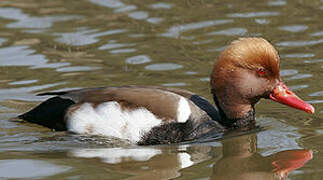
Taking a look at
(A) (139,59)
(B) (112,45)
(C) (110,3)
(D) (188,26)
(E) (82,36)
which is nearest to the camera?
(A) (139,59)

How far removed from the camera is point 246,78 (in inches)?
261

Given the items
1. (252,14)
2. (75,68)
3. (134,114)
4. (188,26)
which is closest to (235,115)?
(134,114)

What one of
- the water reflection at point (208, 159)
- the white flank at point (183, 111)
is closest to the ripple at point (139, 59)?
the white flank at point (183, 111)

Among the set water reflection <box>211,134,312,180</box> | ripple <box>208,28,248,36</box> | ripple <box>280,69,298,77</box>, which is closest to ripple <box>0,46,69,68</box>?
ripple <box>208,28,248,36</box>

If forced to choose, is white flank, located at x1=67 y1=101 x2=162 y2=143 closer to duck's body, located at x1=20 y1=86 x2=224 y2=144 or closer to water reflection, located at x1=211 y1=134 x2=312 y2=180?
duck's body, located at x1=20 y1=86 x2=224 y2=144

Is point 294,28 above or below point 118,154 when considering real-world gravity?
above

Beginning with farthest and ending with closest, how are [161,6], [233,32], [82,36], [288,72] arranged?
[161,6]
[82,36]
[233,32]
[288,72]

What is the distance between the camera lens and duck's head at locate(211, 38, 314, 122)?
21.2 ft

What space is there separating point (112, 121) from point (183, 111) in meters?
0.62

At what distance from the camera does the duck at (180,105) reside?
6.50 meters

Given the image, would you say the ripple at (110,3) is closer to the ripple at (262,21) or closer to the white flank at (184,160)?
the ripple at (262,21)

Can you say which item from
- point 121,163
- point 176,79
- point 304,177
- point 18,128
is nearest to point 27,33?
point 176,79

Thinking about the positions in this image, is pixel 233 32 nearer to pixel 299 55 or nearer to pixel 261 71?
pixel 299 55

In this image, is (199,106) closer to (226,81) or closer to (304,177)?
(226,81)
